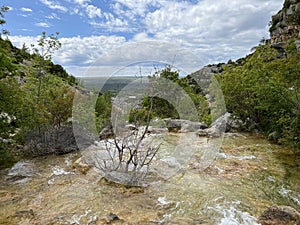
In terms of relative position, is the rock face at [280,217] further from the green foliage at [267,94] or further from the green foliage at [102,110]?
the green foliage at [102,110]

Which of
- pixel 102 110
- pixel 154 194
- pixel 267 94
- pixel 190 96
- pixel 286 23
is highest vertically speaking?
pixel 286 23

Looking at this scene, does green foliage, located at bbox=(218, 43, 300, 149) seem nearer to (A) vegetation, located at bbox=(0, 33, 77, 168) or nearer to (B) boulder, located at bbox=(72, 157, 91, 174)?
(B) boulder, located at bbox=(72, 157, 91, 174)

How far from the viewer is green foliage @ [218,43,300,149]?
30.4 feet

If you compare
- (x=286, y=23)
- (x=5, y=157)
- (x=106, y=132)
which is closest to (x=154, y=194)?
(x=5, y=157)

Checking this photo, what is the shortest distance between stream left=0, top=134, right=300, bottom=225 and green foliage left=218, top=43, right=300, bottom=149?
5.56 ft

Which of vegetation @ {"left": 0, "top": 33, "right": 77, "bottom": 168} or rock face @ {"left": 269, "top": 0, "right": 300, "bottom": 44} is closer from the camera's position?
vegetation @ {"left": 0, "top": 33, "right": 77, "bottom": 168}

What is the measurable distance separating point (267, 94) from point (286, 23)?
1169 inches

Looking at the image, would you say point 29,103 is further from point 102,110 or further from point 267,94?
point 267,94

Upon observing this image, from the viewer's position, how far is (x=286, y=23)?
3509 cm

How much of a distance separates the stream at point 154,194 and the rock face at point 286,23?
26.0 meters

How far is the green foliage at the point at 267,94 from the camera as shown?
9258mm

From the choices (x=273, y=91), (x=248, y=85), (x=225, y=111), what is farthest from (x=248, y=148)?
(x=225, y=111)

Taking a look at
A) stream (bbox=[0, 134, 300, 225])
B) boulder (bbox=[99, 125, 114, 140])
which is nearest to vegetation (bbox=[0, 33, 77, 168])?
stream (bbox=[0, 134, 300, 225])

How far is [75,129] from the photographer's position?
35.1 feet
